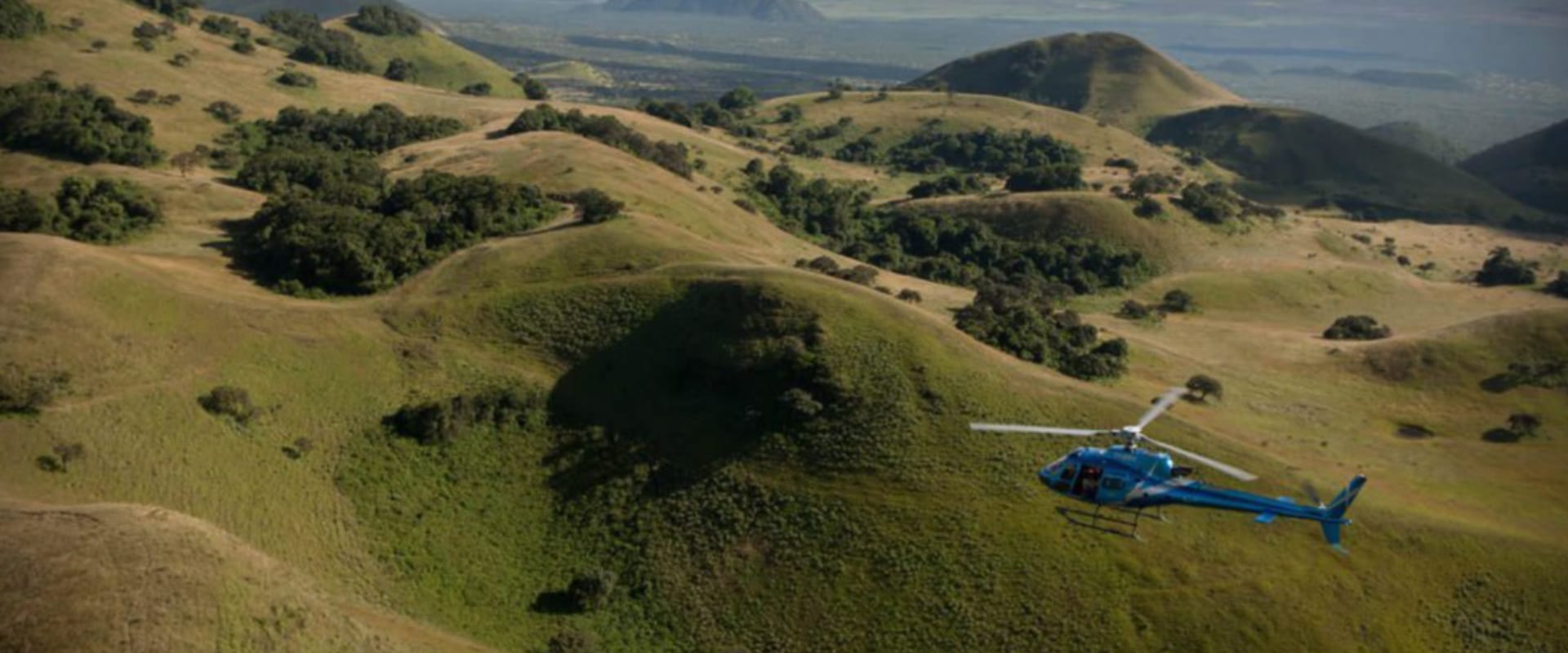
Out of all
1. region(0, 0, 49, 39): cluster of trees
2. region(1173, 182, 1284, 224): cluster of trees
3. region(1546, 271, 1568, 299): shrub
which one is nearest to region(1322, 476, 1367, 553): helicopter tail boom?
region(1173, 182, 1284, 224): cluster of trees

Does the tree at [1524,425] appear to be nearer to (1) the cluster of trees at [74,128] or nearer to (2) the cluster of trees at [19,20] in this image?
(1) the cluster of trees at [74,128]

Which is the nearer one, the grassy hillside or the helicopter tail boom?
the helicopter tail boom

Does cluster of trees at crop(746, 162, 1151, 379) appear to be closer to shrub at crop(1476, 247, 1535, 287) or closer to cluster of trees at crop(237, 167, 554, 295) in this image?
cluster of trees at crop(237, 167, 554, 295)

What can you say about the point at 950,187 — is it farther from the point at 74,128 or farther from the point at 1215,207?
the point at 74,128

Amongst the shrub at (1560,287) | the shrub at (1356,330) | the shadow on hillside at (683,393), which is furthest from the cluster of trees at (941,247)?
the shrub at (1560,287)

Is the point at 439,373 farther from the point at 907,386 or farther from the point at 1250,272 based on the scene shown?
the point at 1250,272

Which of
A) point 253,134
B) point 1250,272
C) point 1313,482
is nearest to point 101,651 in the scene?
point 1313,482
